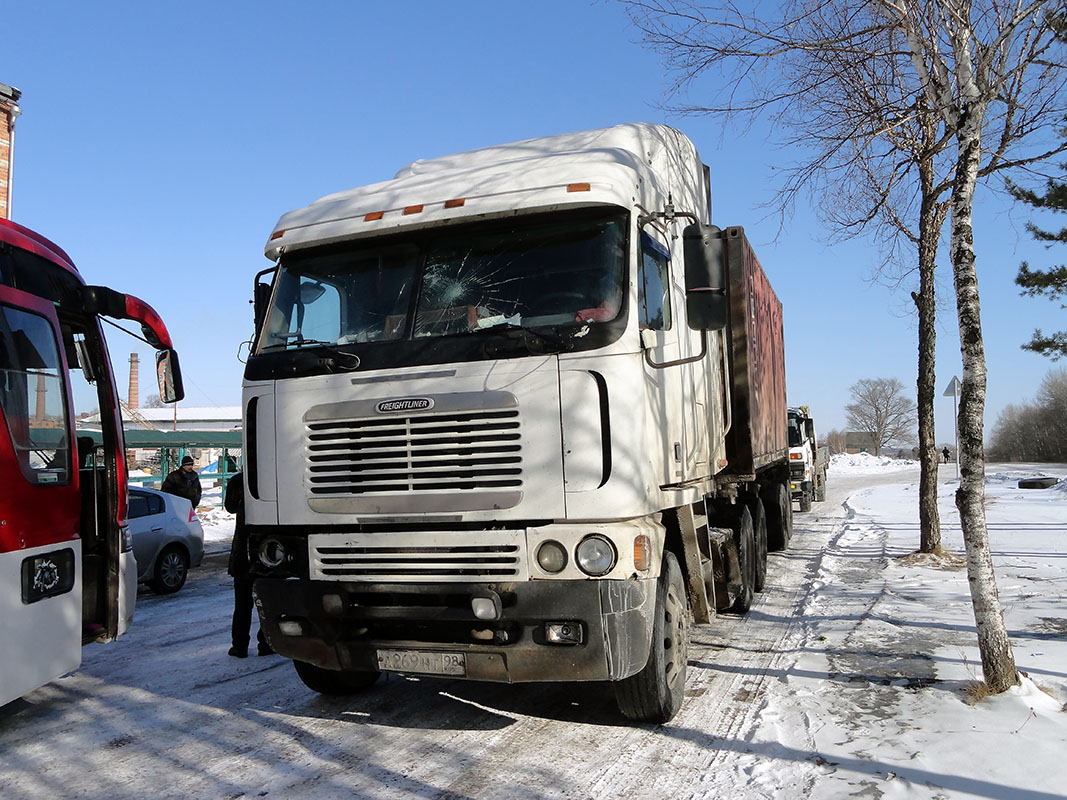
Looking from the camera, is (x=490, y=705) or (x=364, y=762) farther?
(x=490, y=705)

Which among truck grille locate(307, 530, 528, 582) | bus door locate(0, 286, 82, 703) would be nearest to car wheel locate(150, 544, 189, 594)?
bus door locate(0, 286, 82, 703)

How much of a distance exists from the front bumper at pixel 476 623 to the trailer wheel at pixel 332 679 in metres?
0.75

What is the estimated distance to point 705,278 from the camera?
4.65 m

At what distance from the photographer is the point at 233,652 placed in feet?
22.4

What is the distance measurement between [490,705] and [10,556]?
9.98 feet

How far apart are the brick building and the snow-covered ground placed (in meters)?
16.2

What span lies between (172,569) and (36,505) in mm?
6279

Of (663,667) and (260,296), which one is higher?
(260,296)

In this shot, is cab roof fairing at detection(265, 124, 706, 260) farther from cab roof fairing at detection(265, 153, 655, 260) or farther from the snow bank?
the snow bank

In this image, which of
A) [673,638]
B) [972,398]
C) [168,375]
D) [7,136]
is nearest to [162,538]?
[168,375]

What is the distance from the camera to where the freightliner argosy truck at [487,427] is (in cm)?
423

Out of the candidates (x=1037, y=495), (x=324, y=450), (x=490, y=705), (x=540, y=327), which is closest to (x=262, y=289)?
(x=324, y=450)

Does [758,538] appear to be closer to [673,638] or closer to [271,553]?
[673,638]

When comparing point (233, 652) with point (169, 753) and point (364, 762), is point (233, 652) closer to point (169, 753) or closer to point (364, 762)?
point (169, 753)
